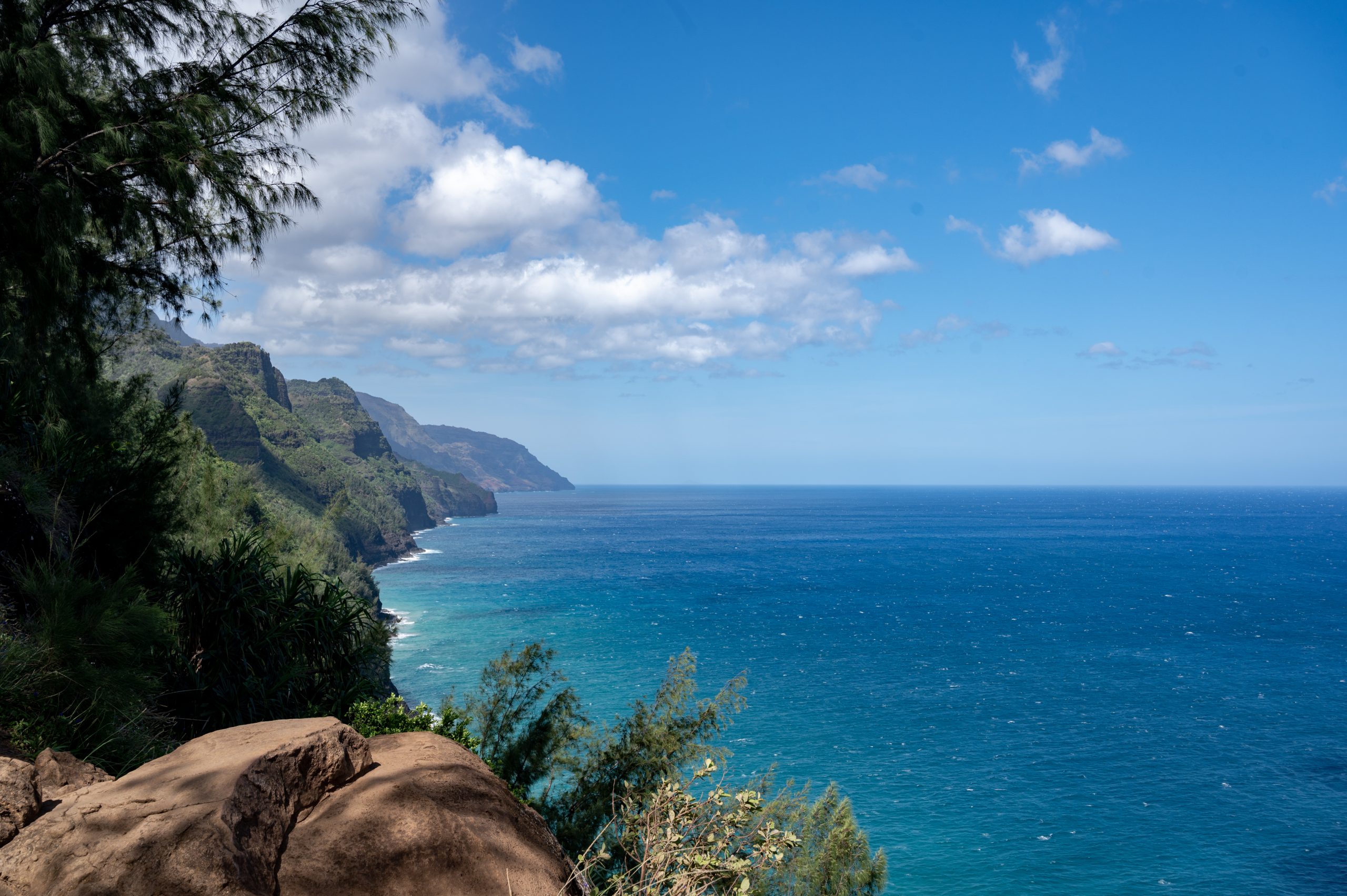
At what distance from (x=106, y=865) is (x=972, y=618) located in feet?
221

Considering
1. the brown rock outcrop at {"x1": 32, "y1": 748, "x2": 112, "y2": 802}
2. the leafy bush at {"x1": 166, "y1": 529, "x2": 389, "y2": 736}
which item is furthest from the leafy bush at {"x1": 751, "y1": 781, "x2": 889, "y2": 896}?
the brown rock outcrop at {"x1": 32, "y1": 748, "x2": 112, "y2": 802}

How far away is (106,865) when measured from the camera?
4.00 metres

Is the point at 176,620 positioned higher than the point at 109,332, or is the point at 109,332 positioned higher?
the point at 109,332

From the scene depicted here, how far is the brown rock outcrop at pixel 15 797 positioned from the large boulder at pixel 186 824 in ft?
0.32

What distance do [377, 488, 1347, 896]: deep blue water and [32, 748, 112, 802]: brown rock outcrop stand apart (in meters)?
26.3

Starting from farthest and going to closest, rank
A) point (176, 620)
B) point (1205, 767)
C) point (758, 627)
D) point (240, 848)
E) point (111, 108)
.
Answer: point (758, 627)
point (1205, 767)
point (176, 620)
point (111, 108)
point (240, 848)

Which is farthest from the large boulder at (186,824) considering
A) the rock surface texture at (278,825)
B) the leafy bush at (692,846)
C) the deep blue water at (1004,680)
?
the deep blue water at (1004,680)

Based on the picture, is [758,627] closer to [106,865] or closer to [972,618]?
[972,618]

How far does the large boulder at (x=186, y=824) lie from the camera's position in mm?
3980

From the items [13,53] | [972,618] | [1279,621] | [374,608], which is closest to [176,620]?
[13,53]

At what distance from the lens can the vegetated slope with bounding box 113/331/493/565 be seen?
82500 millimetres

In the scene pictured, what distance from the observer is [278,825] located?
16.0 ft

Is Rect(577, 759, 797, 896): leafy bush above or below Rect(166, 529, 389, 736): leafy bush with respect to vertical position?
above

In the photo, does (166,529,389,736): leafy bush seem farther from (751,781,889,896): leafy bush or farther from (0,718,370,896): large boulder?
(751,781,889,896): leafy bush
